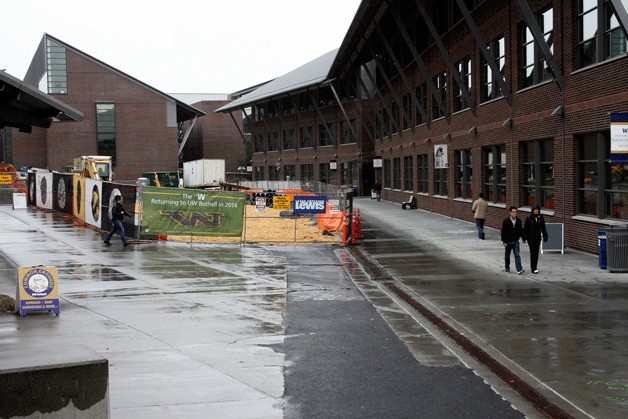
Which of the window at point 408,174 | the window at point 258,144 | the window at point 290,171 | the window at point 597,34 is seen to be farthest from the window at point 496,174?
the window at point 258,144

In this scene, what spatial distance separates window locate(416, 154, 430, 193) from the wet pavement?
21167 mm

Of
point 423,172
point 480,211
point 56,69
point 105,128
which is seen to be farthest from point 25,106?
point 105,128

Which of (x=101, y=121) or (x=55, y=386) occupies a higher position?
(x=101, y=121)

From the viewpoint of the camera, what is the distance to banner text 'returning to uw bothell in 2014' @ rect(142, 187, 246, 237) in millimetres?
28141

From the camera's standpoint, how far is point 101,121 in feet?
288

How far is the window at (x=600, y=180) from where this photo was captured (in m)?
20.7

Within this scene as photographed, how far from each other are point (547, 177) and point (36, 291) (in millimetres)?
18159

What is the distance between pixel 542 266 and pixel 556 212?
16.9 ft

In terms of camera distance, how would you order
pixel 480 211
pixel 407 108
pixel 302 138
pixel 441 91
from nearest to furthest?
pixel 480 211
pixel 441 91
pixel 407 108
pixel 302 138

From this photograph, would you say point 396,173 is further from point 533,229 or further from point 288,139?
point 533,229

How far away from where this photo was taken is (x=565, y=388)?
28.6 ft

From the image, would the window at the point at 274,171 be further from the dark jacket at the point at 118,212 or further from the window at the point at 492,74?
the dark jacket at the point at 118,212

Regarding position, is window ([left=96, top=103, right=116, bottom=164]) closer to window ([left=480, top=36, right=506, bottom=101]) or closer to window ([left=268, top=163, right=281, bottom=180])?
window ([left=268, top=163, right=281, bottom=180])

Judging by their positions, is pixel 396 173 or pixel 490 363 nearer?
pixel 490 363
